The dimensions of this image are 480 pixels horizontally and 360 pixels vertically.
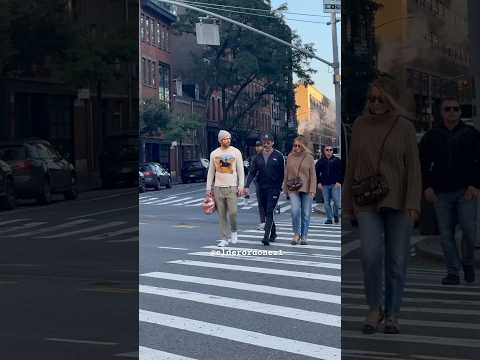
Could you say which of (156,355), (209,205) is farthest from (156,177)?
(156,355)

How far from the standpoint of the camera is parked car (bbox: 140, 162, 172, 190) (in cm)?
490

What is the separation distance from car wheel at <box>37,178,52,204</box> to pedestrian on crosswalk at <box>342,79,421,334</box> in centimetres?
106

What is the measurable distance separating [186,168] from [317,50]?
29.2 inches

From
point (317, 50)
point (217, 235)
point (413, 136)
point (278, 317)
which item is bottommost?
point (278, 317)

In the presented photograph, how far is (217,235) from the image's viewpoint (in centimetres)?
539

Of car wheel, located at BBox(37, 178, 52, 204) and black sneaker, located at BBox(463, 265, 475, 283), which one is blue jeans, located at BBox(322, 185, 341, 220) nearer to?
black sneaker, located at BBox(463, 265, 475, 283)

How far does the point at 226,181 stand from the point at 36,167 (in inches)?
37.9

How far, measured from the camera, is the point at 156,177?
498 cm

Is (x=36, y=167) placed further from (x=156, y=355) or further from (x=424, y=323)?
(x=424, y=323)

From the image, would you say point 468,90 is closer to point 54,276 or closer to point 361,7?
point 361,7

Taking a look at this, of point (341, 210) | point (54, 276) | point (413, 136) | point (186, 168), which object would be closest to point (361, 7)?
point (413, 136)

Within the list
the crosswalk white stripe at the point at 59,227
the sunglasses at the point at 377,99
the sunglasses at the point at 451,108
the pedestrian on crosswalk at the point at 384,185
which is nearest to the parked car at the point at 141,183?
the crosswalk white stripe at the point at 59,227

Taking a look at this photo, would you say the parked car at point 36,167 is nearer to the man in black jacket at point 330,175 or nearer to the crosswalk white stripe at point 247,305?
the man in black jacket at point 330,175

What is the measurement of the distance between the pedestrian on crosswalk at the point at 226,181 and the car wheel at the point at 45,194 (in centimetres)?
68
